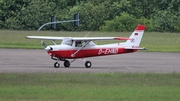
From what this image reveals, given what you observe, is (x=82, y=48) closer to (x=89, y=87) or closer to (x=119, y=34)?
(x=89, y=87)

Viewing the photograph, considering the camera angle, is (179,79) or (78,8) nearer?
(179,79)

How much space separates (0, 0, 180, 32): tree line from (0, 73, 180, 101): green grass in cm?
4813

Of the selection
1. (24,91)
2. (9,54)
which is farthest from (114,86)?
(9,54)

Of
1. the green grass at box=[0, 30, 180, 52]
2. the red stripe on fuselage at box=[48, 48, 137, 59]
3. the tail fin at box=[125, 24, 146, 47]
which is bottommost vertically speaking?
the green grass at box=[0, 30, 180, 52]

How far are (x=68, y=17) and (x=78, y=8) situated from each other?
2.38 m

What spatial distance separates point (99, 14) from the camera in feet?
243

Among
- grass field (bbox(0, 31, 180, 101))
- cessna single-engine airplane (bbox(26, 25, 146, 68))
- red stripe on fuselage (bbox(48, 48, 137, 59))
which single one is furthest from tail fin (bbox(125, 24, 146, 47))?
grass field (bbox(0, 31, 180, 101))

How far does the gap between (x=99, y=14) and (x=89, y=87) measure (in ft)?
188

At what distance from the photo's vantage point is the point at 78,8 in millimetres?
74312

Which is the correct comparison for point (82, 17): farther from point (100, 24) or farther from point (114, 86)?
point (114, 86)

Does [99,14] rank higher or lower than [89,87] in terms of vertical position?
lower

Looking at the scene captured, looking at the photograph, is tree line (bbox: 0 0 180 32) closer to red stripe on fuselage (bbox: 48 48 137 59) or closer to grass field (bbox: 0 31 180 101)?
red stripe on fuselage (bbox: 48 48 137 59)

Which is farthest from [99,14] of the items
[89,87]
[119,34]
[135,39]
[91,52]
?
[89,87]

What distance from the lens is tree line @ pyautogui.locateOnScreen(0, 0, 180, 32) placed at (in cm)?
7057
